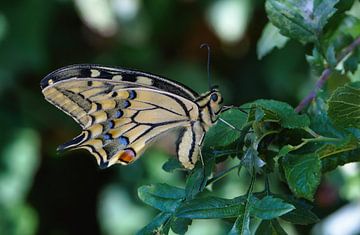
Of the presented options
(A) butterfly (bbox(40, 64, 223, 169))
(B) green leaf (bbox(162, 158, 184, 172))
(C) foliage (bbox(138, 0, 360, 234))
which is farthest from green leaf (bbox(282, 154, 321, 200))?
(A) butterfly (bbox(40, 64, 223, 169))

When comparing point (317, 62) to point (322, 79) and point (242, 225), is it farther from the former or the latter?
point (242, 225)

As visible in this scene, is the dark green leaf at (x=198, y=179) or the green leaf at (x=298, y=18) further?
the green leaf at (x=298, y=18)

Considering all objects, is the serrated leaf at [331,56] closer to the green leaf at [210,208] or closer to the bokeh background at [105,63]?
the green leaf at [210,208]

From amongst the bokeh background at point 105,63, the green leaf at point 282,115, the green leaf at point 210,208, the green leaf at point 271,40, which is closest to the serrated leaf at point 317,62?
the green leaf at point 271,40

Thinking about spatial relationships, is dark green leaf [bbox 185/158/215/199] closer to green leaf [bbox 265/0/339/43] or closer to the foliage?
the foliage

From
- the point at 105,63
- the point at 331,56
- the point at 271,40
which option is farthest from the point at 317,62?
the point at 105,63

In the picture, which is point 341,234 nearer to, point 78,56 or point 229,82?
point 229,82
